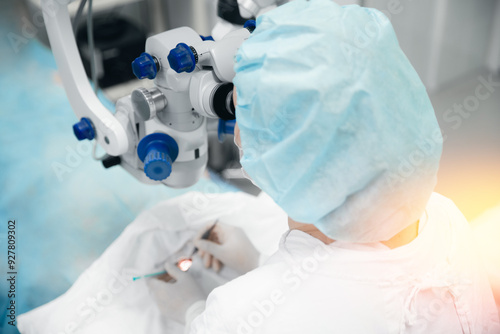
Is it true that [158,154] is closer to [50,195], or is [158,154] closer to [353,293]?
[353,293]

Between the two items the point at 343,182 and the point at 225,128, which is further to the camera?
the point at 225,128

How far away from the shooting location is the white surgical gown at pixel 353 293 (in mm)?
740

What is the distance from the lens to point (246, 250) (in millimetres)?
1184

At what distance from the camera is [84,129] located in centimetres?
99

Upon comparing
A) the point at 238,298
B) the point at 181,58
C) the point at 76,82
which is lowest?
the point at 238,298

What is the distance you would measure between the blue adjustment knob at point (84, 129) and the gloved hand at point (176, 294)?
366 millimetres

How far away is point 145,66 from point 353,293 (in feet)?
1.70

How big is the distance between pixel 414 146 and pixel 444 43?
957 mm

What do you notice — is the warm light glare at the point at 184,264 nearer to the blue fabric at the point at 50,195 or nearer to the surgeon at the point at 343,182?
the blue fabric at the point at 50,195

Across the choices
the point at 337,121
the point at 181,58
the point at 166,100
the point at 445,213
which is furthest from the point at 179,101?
the point at 445,213

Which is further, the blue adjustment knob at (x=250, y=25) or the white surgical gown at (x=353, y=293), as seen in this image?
the blue adjustment knob at (x=250, y=25)

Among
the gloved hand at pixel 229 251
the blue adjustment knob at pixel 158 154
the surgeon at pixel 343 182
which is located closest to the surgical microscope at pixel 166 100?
the blue adjustment knob at pixel 158 154

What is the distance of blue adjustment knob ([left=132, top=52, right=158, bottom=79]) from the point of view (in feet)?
2.81

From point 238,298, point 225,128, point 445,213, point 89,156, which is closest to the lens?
point 238,298
